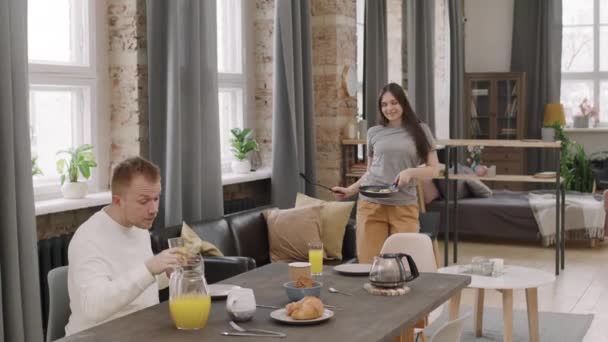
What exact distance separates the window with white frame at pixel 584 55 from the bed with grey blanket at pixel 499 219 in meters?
3.33

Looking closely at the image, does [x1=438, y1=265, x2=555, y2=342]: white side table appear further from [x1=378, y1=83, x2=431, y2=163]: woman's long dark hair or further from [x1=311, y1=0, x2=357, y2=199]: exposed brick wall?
[x1=311, y1=0, x2=357, y2=199]: exposed brick wall

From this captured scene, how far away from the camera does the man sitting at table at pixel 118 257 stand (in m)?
2.60

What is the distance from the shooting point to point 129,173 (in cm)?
275

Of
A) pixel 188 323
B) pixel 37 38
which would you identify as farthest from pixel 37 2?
pixel 188 323

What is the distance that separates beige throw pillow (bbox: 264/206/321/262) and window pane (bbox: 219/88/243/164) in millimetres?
987

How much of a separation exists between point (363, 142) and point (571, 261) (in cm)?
202

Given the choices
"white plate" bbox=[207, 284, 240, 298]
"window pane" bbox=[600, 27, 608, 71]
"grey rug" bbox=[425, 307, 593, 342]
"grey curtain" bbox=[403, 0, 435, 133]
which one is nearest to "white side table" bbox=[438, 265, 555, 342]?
"grey rug" bbox=[425, 307, 593, 342]

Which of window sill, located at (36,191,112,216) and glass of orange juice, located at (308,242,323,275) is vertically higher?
window sill, located at (36,191,112,216)

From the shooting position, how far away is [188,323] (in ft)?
8.27

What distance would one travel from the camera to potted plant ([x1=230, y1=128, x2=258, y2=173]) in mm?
6270

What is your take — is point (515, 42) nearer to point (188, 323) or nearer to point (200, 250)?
point (200, 250)

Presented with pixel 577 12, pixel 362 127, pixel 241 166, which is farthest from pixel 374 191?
pixel 577 12

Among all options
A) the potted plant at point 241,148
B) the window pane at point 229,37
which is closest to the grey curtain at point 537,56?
the window pane at point 229,37

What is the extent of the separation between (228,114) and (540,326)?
2646mm
